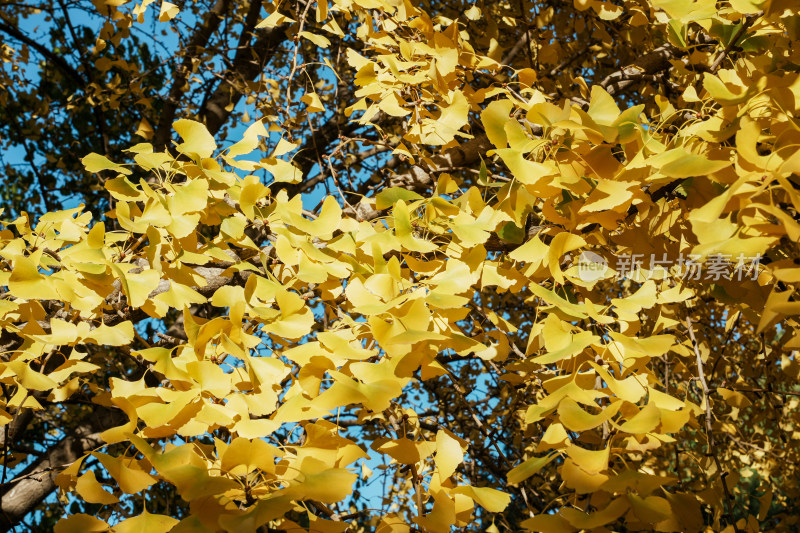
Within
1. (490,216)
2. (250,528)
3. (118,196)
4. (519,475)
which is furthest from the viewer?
(118,196)

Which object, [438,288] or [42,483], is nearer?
[438,288]

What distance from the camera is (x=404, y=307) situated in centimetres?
75

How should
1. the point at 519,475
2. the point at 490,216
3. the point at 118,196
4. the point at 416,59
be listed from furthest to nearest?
the point at 416,59
the point at 118,196
the point at 490,216
the point at 519,475

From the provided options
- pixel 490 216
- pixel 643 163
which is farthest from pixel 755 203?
pixel 490 216

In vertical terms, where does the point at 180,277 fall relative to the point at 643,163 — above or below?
above

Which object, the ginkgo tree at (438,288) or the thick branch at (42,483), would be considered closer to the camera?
the ginkgo tree at (438,288)

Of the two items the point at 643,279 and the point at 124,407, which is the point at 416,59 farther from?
the point at 124,407

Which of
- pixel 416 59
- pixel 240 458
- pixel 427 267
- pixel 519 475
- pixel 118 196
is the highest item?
pixel 416 59

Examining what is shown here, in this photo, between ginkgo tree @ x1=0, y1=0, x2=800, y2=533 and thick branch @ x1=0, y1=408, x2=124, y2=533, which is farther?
thick branch @ x1=0, y1=408, x2=124, y2=533

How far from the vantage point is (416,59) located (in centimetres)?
129

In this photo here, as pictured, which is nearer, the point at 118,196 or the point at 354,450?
the point at 354,450

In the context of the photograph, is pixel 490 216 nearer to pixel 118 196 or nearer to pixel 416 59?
pixel 416 59

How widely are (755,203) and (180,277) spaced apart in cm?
84

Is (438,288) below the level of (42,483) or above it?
below
